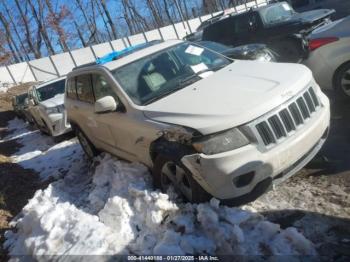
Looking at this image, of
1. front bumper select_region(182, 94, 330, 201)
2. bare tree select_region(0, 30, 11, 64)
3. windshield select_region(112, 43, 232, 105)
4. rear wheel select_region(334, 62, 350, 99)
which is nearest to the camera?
front bumper select_region(182, 94, 330, 201)

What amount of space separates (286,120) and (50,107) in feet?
26.3

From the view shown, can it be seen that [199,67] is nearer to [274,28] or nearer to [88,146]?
[88,146]

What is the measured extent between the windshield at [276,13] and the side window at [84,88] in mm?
6485

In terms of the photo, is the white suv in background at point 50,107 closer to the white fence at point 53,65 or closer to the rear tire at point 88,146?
the rear tire at point 88,146

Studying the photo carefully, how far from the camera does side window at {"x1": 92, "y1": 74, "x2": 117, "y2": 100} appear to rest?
5164 millimetres

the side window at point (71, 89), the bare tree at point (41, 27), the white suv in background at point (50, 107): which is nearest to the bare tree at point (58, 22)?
the bare tree at point (41, 27)

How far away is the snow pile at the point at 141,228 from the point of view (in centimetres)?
350

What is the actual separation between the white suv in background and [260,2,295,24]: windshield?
6173 mm

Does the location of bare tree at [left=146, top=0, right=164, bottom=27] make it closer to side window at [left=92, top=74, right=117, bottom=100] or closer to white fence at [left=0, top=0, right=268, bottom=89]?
white fence at [left=0, top=0, right=268, bottom=89]

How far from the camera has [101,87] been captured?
5.50 m

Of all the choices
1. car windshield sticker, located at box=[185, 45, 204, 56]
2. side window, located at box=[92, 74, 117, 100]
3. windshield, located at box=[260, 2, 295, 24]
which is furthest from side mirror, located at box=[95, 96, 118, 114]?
windshield, located at box=[260, 2, 295, 24]

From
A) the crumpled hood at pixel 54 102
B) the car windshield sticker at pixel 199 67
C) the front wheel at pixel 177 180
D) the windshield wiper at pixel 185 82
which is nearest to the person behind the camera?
the front wheel at pixel 177 180

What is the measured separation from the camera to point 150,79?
4.97 m

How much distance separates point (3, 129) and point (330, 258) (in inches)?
695
